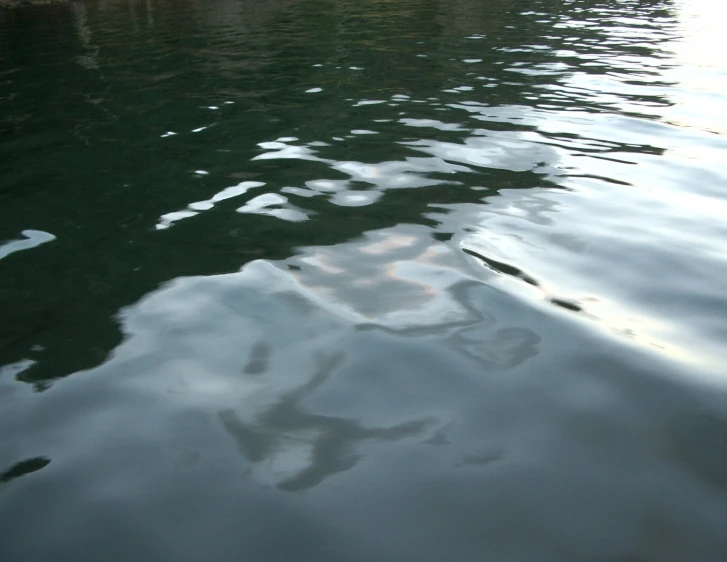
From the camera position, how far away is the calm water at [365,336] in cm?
202

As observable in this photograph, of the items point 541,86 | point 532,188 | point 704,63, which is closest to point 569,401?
point 532,188

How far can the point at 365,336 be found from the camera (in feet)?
9.78

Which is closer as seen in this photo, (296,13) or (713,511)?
(713,511)

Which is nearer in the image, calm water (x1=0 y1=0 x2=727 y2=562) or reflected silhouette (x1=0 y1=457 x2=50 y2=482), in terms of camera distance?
calm water (x1=0 y1=0 x2=727 y2=562)

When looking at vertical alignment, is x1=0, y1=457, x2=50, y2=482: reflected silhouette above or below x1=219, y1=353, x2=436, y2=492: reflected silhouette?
below

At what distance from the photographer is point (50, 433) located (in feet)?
8.05

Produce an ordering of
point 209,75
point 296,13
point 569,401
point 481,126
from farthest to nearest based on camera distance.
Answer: point 296,13, point 209,75, point 481,126, point 569,401

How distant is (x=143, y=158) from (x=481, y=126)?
3039 mm

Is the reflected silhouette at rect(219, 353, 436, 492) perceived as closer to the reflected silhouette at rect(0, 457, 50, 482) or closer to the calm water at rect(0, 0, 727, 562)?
the calm water at rect(0, 0, 727, 562)

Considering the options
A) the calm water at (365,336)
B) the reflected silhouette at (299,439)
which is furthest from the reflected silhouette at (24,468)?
the reflected silhouette at (299,439)

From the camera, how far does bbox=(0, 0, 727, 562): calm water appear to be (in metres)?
2.02

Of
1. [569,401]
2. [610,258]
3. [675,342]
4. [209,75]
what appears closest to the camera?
[569,401]

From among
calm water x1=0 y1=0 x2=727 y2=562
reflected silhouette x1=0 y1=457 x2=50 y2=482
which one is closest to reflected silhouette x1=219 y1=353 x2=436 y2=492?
calm water x1=0 y1=0 x2=727 y2=562

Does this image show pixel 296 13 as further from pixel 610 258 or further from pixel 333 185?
pixel 610 258
